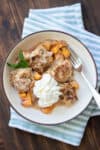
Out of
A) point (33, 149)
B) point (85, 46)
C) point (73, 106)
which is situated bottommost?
point (33, 149)

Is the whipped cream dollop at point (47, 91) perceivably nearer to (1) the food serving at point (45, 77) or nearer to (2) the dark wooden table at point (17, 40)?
(1) the food serving at point (45, 77)

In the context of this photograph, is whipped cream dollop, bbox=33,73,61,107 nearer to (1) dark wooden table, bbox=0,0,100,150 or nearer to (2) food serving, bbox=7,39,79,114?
(2) food serving, bbox=7,39,79,114

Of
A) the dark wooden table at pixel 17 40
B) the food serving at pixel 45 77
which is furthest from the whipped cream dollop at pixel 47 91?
the dark wooden table at pixel 17 40

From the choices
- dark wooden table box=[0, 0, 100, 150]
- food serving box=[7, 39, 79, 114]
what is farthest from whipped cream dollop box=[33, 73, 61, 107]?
dark wooden table box=[0, 0, 100, 150]

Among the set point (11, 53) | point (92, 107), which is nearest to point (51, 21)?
point (11, 53)

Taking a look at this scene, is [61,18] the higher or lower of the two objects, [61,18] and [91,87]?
the higher

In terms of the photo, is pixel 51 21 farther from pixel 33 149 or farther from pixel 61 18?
pixel 33 149
